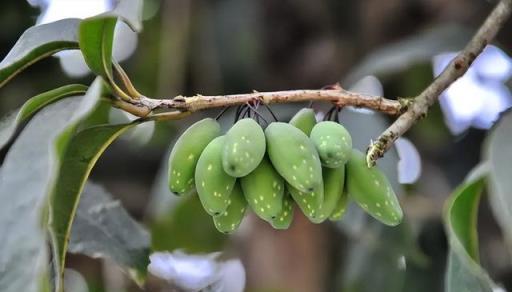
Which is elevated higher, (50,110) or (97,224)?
(50,110)

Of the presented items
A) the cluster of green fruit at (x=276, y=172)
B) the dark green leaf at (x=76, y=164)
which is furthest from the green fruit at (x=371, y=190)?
the dark green leaf at (x=76, y=164)

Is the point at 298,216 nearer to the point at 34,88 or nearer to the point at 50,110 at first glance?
the point at 34,88

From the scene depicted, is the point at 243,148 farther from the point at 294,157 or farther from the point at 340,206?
the point at 340,206

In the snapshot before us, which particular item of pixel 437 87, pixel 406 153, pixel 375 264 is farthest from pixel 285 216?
pixel 406 153

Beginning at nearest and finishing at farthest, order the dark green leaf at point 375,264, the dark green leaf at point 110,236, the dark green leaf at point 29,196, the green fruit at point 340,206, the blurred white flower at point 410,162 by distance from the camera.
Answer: the dark green leaf at point 29,196 < the green fruit at point 340,206 < the dark green leaf at point 110,236 < the dark green leaf at point 375,264 < the blurred white flower at point 410,162

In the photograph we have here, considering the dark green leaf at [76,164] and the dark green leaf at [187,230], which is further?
the dark green leaf at [187,230]

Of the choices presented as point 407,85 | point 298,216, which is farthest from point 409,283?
point 407,85

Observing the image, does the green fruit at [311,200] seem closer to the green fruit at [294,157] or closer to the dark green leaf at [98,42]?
the green fruit at [294,157]
